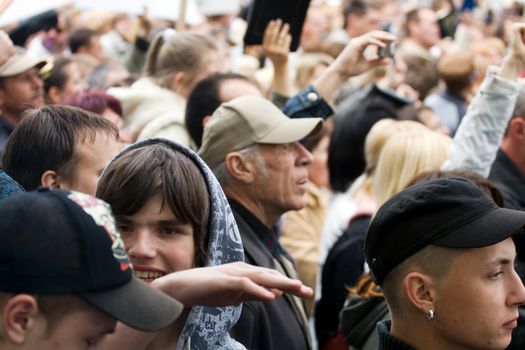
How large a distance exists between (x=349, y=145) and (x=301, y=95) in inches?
65.8

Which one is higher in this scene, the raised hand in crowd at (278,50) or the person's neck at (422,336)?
the person's neck at (422,336)

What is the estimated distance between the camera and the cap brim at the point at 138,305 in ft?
6.95

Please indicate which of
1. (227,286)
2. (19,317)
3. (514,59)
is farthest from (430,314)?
(514,59)

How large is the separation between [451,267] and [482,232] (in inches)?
5.5

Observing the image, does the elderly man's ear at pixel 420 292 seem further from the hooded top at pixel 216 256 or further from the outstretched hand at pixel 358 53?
the outstretched hand at pixel 358 53

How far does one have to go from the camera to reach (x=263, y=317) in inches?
145

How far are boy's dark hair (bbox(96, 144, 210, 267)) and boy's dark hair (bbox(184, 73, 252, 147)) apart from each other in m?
1.87

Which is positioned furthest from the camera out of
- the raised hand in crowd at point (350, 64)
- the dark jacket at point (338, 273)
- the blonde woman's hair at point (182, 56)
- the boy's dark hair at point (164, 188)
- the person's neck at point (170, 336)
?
the blonde woman's hair at point (182, 56)

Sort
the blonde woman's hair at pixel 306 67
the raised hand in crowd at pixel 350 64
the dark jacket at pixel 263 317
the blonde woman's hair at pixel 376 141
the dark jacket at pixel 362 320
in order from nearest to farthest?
the dark jacket at pixel 263 317
the dark jacket at pixel 362 320
the raised hand in crowd at pixel 350 64
the blonde woman's hair at pixel 376 141
the blonde woman's hair at pixel 306 67

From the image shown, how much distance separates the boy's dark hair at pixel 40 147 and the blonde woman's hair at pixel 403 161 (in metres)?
1.99

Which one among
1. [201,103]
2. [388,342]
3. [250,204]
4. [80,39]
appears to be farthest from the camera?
[80,39]

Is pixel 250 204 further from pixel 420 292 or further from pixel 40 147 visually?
pixel 420 292

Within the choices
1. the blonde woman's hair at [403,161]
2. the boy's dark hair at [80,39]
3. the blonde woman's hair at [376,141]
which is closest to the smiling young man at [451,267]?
the blonde woman's hair at [403,161]

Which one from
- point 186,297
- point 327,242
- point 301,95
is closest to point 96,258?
point 186,297
